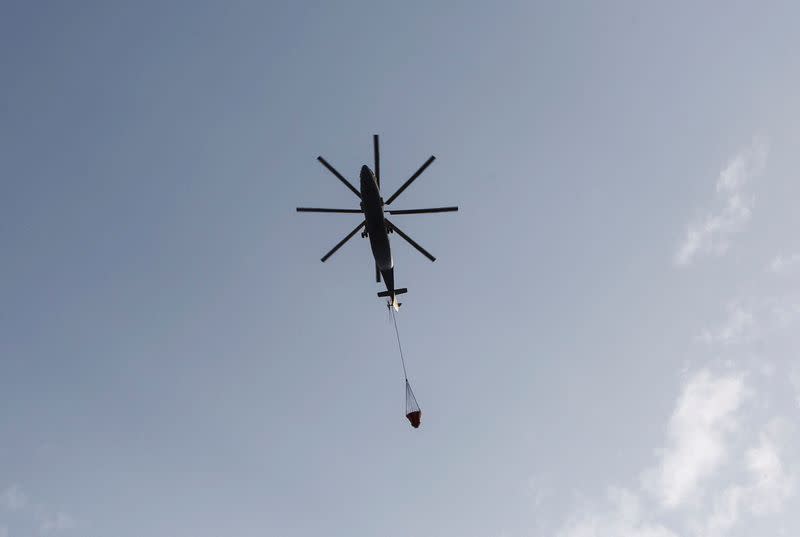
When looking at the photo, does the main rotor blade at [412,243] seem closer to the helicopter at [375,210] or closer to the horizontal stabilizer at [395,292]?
the helicopter at [375,210]

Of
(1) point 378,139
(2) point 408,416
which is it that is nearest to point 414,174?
(1) point 378,139

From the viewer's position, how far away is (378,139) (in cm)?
2533

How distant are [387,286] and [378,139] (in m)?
9.47

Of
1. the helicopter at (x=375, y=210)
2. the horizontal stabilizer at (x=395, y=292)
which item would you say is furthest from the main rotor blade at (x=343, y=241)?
the horizontal stabilizer at (x=395, y=292)

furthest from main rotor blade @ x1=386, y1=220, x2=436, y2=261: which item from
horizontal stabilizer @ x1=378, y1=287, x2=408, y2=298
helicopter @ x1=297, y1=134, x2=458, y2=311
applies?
horizontal stabilizer @ x1=378, y1=287, x2=408, y2=298

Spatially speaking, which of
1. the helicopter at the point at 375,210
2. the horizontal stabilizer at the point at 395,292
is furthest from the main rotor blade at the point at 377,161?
the horizontal stabilizer at the point at 395,292

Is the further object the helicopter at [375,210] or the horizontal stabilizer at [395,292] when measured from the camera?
the horizontal stabilizer at [395,292]

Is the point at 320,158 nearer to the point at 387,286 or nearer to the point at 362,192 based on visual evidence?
the point at 362,192

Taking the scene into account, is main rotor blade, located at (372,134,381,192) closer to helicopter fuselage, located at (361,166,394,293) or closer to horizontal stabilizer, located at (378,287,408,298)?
helicopter fuselage, located at (361,166,394,293)

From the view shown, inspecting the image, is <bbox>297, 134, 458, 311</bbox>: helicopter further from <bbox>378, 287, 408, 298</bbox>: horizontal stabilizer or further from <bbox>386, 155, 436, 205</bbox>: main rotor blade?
<bbox>378, 287, 408, 298</bbox>: horizontal stabilizer

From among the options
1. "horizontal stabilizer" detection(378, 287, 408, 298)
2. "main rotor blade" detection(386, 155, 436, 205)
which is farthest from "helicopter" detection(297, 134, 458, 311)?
"horizontal stabilizer" detection(378, 287, 408, 298)

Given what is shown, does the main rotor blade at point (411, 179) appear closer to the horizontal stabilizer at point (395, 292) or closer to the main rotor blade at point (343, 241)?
the main rotor blade at point (343, 241)

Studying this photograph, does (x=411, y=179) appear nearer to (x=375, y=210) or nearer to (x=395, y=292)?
(x=375, y=210)

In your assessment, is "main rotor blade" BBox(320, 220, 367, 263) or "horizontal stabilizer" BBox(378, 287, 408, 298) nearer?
"main rotor blade" BBox(320, 220, 367, 263)
